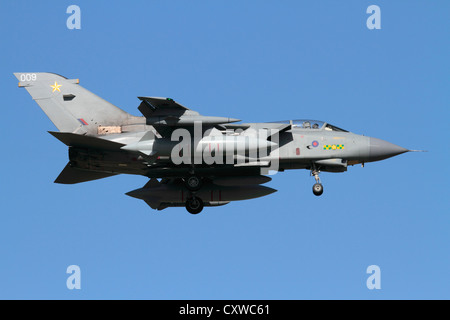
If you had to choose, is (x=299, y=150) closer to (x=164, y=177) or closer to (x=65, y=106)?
(x=164, y=177)

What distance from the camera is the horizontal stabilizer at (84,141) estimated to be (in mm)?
23734

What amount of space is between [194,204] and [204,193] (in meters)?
0.50

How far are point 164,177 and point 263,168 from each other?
126 inches

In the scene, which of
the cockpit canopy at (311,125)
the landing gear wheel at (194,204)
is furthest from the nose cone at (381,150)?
the landing gear wheel at (194,204)

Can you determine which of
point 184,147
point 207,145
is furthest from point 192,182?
point 207,145

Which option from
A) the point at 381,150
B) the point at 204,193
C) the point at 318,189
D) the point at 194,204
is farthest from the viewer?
the point at 204,193

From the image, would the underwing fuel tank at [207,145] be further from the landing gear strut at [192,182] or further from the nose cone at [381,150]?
the nose cone at [381,150]

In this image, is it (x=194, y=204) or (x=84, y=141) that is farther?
(x=194, y=204)

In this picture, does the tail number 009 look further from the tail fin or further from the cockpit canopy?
the cockpit canopy

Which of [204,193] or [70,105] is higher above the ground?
[70,105]

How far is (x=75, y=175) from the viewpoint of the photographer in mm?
26422

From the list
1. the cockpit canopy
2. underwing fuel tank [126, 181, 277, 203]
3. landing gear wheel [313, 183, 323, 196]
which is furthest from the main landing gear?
landing gear wheel [313, 183, 323, 196]

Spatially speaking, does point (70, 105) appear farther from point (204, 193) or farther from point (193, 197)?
point (204, 193)
